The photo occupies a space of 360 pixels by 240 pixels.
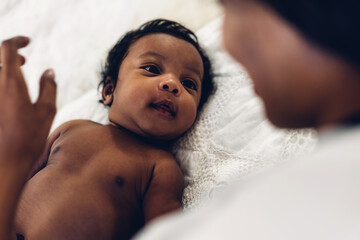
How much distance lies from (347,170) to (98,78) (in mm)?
1084

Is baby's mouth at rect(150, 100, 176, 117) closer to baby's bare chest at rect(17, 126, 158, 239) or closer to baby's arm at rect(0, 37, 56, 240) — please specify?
baby's bare chest at rect(17, 126, 158, 239)

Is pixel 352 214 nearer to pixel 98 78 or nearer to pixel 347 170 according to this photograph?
pixel 347 170

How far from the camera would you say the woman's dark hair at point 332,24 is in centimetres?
37

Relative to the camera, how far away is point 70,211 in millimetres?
813

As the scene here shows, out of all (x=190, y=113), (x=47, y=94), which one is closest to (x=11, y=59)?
(x=47, y=94)

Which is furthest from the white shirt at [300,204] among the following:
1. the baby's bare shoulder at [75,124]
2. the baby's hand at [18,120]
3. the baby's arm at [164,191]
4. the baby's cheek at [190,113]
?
the baby's bare shoulder at [75,124]

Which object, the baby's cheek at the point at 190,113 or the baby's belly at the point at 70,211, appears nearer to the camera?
the baby's belly at the point at 70,211

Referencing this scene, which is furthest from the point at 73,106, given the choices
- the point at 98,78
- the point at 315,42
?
the point at 315,42

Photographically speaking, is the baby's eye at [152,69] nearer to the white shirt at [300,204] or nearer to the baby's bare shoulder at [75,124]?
the baby's bare shoulder at [75,124]

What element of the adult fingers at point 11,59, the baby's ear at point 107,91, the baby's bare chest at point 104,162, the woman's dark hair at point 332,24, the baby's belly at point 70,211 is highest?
the woman's dark hair at point 332,24

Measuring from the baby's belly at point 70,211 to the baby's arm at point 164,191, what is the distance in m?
0.04

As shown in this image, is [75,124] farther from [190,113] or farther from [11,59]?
[11,59]

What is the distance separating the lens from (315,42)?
0.38m

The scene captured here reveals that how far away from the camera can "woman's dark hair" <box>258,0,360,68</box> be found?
0.37 metres
